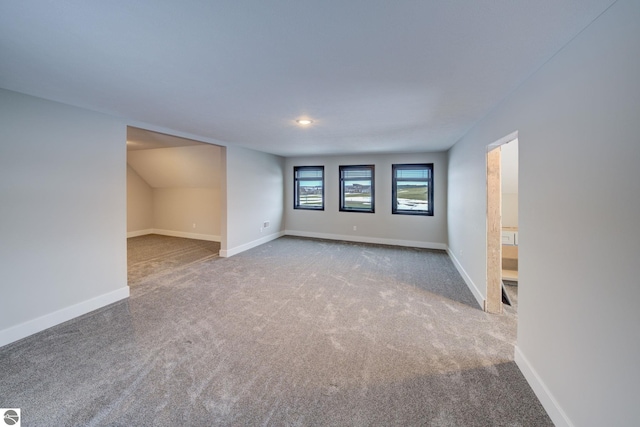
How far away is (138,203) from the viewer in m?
7.01

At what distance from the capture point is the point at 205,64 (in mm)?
1741

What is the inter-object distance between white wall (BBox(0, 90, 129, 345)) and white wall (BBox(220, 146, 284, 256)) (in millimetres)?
1979

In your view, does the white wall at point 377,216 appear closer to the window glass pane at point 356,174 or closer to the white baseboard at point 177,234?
the window glass pane at point 356,174

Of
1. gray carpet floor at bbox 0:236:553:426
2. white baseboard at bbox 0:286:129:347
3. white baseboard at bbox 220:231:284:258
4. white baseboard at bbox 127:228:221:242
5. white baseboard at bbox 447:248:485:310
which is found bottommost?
gray carpet floor at bbox 0:236:553:426

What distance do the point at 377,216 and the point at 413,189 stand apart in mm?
1068

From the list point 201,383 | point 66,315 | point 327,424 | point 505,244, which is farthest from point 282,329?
point 505,244

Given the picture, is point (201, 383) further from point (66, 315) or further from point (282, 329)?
point (66, 315)

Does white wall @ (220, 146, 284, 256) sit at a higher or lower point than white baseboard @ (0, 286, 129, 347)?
higher

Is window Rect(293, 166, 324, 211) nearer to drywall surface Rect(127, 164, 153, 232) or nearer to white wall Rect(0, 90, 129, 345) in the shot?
drywall surface Rect(127, 164, 153, 232)

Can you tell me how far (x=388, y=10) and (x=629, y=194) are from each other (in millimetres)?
1339

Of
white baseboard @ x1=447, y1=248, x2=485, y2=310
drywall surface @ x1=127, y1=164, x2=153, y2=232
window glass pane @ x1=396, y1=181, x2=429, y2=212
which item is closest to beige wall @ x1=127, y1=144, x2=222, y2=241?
drywall surface @ x1=127, y1=164, x2=153, y2=232

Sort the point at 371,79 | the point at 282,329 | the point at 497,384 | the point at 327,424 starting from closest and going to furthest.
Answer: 1. the point at 327,424
2. the point at 497,384
3. the point at 371,79
4. the point at 282,329

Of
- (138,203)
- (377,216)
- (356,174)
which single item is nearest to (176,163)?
(138,203)

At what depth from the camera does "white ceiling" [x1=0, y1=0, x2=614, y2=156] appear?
121 cm
